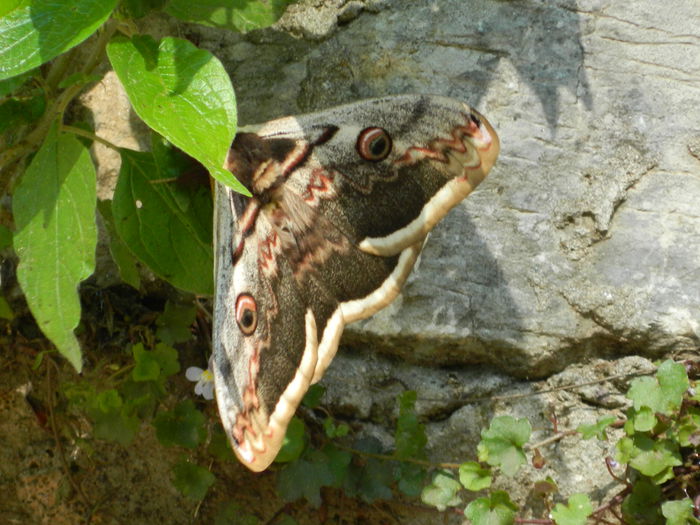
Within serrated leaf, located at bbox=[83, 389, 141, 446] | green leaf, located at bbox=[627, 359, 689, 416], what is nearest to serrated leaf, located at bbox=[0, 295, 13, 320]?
serrated leaf, located at bbox=[83, 389, 141, 446]

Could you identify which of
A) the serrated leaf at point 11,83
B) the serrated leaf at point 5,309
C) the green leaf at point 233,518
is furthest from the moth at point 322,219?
the serrated leaf at point 5,309

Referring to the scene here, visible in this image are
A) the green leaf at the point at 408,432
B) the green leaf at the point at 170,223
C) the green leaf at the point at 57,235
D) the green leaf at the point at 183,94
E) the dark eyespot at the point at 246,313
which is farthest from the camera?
the green leaf at the point at 408,432

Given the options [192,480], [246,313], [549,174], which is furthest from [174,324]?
[549,174]

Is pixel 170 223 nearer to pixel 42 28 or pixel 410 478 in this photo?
pixel 42 28

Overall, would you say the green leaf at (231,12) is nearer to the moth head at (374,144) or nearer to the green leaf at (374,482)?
the moth head at (374,144)

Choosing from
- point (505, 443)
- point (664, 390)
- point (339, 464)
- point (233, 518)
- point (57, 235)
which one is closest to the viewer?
point (57, 235)

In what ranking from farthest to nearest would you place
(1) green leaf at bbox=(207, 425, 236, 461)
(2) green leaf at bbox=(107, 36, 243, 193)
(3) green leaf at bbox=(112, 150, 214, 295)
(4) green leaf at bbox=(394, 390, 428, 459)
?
(1) green leaf at bbox=(207, 425, 236, 461) → (4) green leaf at bbox=(394, 390, 428, 459) → (3) green leaf at bbox=(112, 150, 214, 295) → (2) green leaf at bbox=(107, 36, 243, 193)

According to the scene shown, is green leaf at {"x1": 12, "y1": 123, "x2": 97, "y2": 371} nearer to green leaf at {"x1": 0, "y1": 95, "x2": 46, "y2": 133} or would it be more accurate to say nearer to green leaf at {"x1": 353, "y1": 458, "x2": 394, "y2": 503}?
green leaf at {"x1": 0, "y1": 95, "x2": 46, "y2": 133}
